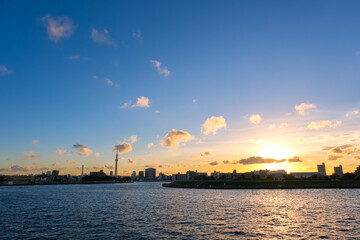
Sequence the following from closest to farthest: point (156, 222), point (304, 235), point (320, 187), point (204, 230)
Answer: point (304, 235)
point (204, 230)
point (156, 222)
point (320, 187)

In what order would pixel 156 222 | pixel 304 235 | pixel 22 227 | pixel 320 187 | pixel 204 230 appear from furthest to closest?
pixel 320 187
pixel 156 222
pixel 22 227
pixel 204 230
pixel 304 235

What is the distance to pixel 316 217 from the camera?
53062mm

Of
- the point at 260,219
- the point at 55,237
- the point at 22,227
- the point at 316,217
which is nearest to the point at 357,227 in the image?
the point at 316,217

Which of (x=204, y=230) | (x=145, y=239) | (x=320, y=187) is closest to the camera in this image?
(x=145, y=239)

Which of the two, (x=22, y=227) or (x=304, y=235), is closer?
(x=304, y=235)

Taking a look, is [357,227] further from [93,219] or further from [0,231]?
[0,231]

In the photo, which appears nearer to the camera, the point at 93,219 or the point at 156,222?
the point at 156,222

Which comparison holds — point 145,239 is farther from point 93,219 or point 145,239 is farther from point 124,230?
point 93,219

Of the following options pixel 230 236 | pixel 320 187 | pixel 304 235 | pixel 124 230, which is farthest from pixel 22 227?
pixel 320 187

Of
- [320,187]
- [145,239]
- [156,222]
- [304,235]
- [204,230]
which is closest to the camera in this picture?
[145,239]

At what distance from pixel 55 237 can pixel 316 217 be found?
176ft

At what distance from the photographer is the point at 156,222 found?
4825cm

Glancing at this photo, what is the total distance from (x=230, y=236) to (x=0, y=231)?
133 feet

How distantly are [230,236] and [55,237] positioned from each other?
90.4 ft
